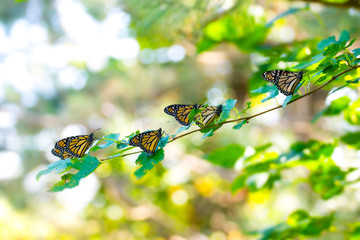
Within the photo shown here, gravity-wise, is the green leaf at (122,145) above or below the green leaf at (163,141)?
above

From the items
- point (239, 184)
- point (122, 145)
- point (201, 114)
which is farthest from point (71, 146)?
point (239, 184)

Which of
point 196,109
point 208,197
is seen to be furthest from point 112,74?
point 196,109

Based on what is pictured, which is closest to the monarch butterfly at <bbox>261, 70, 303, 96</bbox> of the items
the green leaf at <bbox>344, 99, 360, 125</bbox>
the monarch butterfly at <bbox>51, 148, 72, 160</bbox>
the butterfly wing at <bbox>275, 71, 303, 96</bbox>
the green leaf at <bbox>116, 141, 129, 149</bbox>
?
the butterfly wing at <bbox>275, 71, 303, 96</bbox>

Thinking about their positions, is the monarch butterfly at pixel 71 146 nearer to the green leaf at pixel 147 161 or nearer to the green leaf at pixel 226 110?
the green leaf at pixel 147 161

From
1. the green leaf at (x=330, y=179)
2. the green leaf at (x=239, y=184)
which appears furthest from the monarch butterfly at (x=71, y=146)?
the green leaf at (x=330, y=179)

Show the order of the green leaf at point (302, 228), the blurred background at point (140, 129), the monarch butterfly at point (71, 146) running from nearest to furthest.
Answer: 1. the monarch butterfly at point (71, 146)
2. the green leaf at point (302, 228)
3. the blurred background at point (140, 129)

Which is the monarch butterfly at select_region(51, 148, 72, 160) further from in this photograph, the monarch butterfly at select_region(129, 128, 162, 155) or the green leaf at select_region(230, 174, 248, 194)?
the green leaf at select_region(230, 174, 248, 194)

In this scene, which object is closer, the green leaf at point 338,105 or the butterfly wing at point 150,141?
the butterfly wing at point 150,141
